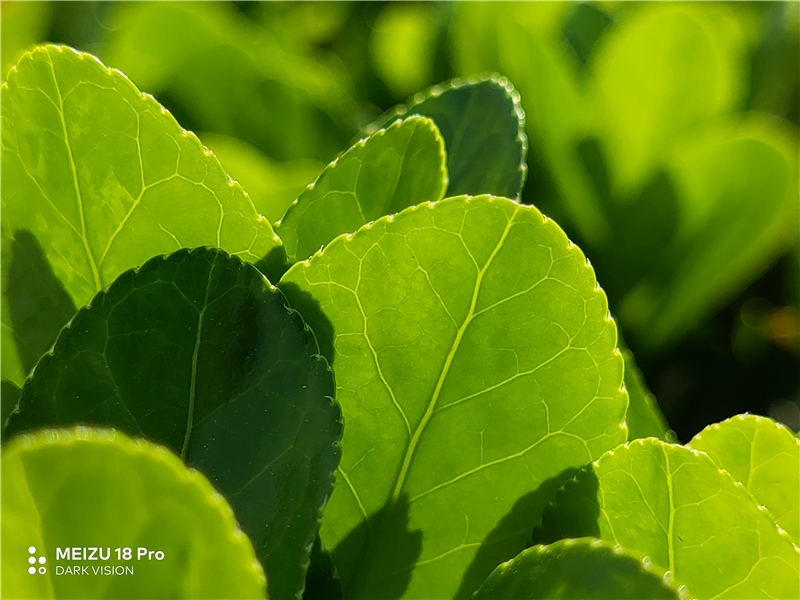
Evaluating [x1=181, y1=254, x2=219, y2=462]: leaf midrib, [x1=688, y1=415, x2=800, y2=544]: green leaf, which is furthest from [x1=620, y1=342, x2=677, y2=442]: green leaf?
[x1=181, y1=254, x2=219, y2=462]: leaf midrib

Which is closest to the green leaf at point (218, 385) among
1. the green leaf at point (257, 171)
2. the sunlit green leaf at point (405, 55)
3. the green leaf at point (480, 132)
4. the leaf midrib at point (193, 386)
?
the leaf midrib at point (193, 386)

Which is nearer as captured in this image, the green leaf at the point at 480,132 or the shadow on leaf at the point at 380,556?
the shadow on leaf at the point at 380,556

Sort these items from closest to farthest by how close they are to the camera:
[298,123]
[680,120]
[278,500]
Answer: [278,500], [298,123], [680,120]

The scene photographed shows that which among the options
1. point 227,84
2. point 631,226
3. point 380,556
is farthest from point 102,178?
point 631,226

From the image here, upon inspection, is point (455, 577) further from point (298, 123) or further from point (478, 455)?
point (298, 123)

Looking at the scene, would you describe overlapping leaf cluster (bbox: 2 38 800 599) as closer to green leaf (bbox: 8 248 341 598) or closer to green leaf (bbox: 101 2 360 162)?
green leaf (bbox: 8 248 341 598)

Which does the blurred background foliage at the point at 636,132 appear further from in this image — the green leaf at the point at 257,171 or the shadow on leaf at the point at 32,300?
the shadow on leaf at the point at 32,300

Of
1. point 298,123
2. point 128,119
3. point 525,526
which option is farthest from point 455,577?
point 298,123

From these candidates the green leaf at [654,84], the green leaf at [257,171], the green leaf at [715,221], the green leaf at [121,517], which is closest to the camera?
the green leaf at [121,517]
